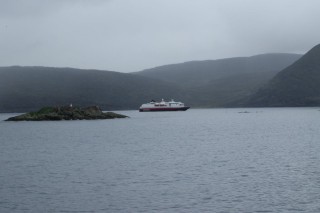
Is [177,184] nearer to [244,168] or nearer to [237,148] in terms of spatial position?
[244,168]

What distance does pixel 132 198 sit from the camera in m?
35.4

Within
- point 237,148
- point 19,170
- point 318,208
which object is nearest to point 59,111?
point 237,148

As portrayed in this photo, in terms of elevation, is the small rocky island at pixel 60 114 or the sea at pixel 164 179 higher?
the small rocky island at pixel 60 114

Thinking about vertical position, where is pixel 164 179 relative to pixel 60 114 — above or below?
below

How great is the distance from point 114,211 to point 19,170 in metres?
21.3

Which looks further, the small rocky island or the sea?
the small rocky island

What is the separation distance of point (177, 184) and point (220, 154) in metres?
22.4

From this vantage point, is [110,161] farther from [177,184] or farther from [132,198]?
[132,198]

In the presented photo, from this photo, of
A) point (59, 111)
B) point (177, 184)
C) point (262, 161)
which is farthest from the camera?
point (59, 111)

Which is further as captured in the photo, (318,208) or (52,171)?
(52,171)

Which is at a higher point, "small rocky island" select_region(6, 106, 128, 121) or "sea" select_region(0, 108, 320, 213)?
"small rocky island" select_region(6, 106, 128, 121)

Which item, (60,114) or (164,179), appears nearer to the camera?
(164,179)

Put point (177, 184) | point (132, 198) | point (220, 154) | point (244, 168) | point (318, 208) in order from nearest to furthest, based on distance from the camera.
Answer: point (318, 208), point (132, 198), point (177, 184), point (244, 168), point (220, 154)

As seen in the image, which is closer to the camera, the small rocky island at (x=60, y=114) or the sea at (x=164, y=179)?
the sea at (x=164, y=179)
